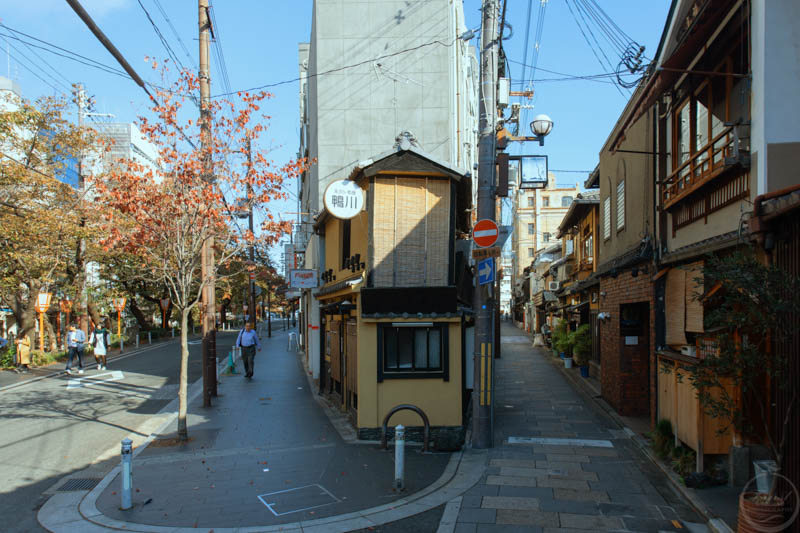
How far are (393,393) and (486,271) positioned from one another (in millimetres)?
2796

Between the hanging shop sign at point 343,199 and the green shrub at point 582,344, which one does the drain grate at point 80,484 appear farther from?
the green shrub at point 582,344

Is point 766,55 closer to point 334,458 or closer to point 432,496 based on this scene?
point 432,496

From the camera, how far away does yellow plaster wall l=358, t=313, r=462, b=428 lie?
10.9 meters

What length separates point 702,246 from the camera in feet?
27.2

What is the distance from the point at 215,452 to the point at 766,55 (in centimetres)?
979

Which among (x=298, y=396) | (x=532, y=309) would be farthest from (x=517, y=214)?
(x=298, y=396)

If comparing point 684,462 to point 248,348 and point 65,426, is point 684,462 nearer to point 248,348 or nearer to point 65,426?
point 65,426

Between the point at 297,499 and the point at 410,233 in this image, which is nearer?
the point at 297,499

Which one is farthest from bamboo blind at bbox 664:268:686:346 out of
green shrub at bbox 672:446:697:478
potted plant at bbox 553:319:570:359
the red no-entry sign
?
potted plant at bbox 553:319:570:359

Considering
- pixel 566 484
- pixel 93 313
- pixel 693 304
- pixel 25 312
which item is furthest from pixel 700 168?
pixel 93 313

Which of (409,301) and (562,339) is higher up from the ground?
(409,301)

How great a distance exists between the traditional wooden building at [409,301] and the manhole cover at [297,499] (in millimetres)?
2932

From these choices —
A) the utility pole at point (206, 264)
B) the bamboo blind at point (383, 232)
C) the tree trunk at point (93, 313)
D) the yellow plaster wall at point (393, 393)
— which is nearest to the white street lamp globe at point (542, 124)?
the bamboo blind at point (383, 232)

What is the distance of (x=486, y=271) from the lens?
10445 millimetres
